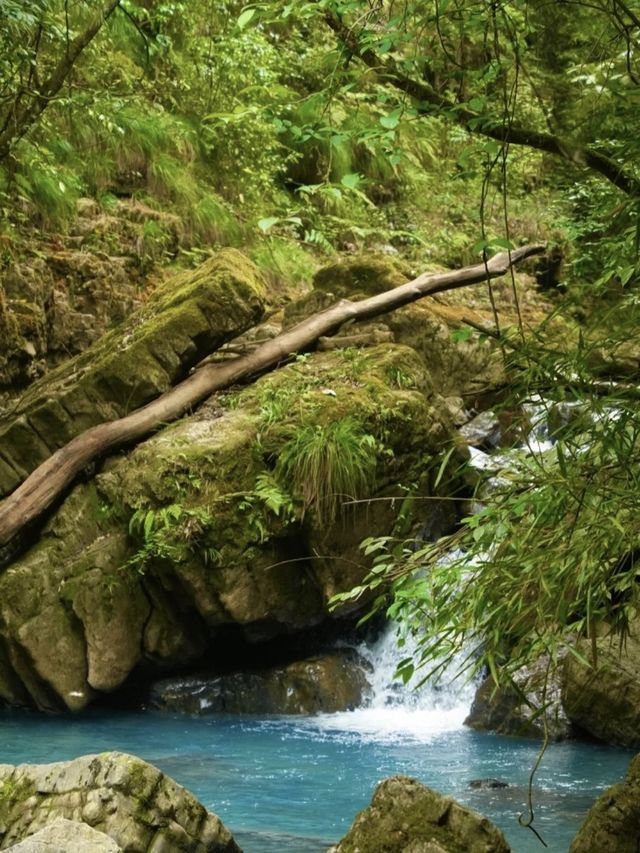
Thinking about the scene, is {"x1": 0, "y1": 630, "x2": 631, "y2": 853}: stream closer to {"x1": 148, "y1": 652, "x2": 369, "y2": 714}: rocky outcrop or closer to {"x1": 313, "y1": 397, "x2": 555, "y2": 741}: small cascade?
{"x1": 313, "y1": 397, "x2": 555, "y2": 741}: small cascade

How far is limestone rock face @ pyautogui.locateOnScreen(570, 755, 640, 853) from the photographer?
431 cm

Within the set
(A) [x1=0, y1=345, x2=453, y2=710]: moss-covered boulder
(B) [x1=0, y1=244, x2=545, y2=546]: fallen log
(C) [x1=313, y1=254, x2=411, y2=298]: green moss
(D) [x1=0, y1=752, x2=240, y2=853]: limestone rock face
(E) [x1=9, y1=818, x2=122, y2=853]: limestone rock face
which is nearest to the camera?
(E) [x1=9, y1=818, x2=122, y2=853]: limestone rock face

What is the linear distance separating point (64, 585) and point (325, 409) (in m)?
2.59

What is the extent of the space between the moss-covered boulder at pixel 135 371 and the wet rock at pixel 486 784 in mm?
4555

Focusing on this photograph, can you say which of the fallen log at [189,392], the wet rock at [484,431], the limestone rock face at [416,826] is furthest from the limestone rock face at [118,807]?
the wet rock at [484,431]

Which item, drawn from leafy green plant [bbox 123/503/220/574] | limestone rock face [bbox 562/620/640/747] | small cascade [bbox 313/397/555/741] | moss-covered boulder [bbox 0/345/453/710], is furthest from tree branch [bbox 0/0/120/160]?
limestone rock face [bbox 562/620/640/747]

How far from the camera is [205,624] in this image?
898 cm

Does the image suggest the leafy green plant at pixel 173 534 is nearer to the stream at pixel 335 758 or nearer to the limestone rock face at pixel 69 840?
the stream at pixel 335 758

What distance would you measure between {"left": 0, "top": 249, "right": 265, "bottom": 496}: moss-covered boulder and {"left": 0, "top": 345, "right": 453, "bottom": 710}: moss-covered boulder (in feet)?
1.89

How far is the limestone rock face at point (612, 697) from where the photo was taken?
7.63m

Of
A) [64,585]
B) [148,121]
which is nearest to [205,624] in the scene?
A: [64,585]

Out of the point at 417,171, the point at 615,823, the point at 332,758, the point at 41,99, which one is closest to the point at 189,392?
the point at 41,99

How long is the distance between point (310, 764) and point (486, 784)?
48.9 inches

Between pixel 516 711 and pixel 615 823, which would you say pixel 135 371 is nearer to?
pixel 516 711
